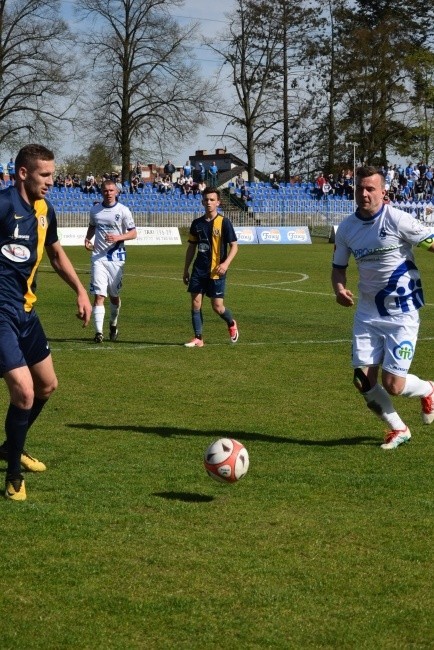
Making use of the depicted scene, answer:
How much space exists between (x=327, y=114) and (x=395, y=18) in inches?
317

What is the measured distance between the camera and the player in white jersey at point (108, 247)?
15.2 meters

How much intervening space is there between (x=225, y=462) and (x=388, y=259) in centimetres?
233

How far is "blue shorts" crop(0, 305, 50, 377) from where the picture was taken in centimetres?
660

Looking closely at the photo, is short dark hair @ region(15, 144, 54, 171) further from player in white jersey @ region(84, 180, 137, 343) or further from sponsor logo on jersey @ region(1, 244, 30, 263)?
player in white jersey @ region(84, 180, 137, 343)

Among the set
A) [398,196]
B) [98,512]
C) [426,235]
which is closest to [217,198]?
[426,235]

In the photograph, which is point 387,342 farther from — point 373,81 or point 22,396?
point 373,81

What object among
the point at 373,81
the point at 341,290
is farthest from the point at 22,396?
the point at 373,81

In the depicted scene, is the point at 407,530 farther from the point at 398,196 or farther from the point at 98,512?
the point at 398,196

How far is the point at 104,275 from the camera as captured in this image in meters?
15.3

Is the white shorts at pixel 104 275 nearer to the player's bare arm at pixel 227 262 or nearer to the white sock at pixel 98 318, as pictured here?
the white sock at pixel 98 318

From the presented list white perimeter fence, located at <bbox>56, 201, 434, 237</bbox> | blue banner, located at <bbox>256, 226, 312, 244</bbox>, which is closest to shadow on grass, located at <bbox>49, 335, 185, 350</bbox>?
blue banner, located at <bbox>256, 226, 312, 244</bbox>

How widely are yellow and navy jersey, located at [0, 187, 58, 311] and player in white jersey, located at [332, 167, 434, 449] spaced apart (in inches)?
97.4

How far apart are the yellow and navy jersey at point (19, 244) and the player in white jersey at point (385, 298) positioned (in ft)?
8.12

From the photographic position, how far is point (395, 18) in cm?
6988
